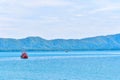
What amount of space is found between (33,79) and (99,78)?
417 inches

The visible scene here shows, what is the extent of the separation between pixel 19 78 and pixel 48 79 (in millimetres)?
5055

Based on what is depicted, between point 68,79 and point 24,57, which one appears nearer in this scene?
point 68,79

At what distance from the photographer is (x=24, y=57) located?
14775 cm

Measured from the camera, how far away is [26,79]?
192ft

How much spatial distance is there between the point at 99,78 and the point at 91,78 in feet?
4.50

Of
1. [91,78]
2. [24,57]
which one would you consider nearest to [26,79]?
[91,78]

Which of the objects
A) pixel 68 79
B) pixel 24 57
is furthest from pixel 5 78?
pixel 24 57

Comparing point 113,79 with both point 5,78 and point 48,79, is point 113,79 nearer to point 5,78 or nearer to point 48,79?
point 48,79

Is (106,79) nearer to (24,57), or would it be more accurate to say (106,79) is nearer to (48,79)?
(48,79)

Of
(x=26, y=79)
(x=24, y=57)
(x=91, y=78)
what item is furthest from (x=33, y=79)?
(x=24, y=57)

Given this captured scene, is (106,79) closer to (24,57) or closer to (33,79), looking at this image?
(33,79)

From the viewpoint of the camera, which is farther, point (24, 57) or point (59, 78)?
point (24, 57)

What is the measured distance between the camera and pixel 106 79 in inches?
2281

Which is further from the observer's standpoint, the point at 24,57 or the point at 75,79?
the point at 24,57
